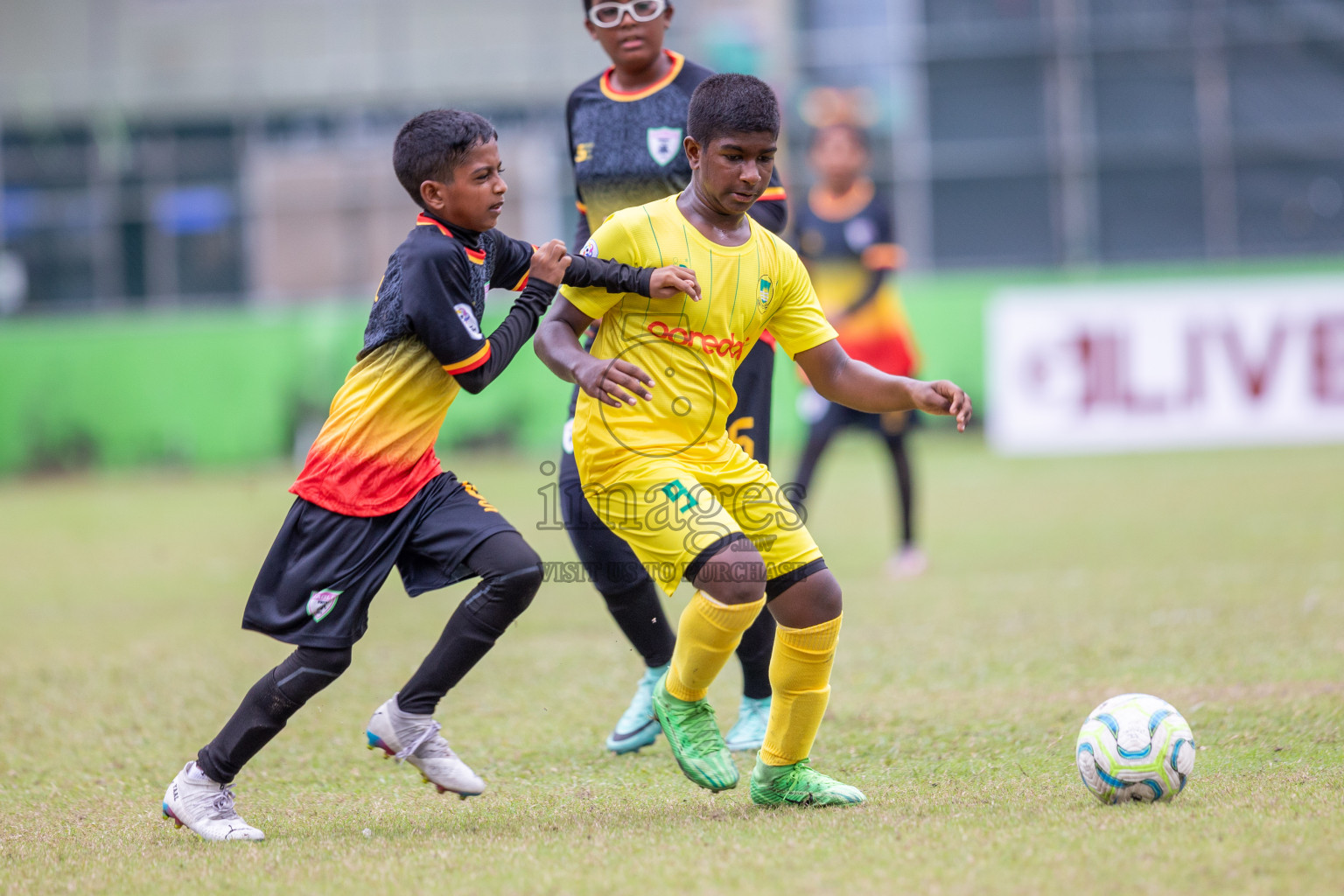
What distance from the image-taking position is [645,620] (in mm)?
4660

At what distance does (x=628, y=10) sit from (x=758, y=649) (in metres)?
2.06

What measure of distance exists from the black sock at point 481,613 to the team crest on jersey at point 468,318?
1.71ft

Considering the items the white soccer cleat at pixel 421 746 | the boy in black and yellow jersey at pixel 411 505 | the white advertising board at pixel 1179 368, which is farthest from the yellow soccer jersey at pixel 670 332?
the white advertising board at pixel 1179 368

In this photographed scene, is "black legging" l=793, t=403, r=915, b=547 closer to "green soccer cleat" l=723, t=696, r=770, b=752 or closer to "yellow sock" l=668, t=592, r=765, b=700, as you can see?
"green soccer cleat" l=723, t=696, r=770, b=752

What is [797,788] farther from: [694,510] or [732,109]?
[732,109]

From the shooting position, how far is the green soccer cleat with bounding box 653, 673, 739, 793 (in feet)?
12.2

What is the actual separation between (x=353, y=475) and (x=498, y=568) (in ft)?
1.45

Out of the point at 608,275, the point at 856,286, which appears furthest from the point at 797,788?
the point at 856,286

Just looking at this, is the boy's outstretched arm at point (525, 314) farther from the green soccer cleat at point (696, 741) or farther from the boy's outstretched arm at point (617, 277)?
the green soccer cleat at point (696, 741)

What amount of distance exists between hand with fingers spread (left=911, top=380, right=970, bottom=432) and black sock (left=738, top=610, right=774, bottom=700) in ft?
3.62

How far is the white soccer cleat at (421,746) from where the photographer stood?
3754 mm

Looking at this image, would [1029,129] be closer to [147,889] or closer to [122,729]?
[122,729]

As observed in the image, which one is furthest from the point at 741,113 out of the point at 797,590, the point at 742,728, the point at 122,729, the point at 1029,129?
the point at 1029,129

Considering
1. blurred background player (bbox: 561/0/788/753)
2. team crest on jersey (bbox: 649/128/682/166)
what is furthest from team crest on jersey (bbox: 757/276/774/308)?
team crest on jersey (bbox: 649/128/682/166)
